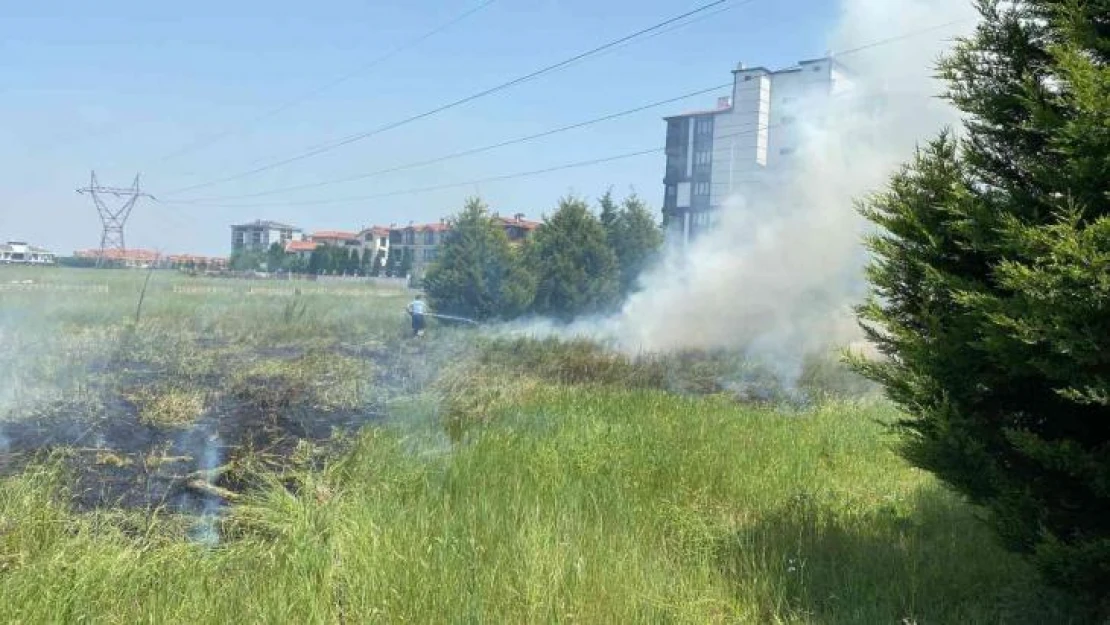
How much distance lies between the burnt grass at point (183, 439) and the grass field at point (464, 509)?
0.13 feet

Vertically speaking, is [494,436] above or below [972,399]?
below

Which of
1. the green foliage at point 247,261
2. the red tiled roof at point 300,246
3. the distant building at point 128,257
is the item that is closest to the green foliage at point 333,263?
the green foliage at point 247,261

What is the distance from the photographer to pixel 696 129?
53.0 meters

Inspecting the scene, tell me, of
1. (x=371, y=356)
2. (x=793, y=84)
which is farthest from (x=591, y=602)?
(x=793, y=84)

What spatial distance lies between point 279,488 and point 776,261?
14.7 metres

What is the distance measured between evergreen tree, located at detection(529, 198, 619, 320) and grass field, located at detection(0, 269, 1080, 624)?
489 inches

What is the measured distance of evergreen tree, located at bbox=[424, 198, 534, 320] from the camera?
2369cm

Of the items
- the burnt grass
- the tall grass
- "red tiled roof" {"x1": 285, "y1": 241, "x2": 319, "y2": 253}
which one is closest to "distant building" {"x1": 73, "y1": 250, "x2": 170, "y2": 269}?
"red tiled roof" {"x1": 285, "y1": 241, "x2": 319, "y2": 253}

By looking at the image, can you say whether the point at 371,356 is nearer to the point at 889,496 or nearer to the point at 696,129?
the point at 889,496

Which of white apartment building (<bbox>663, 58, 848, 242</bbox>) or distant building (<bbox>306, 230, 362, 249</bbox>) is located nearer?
white apartment building (<bbox>663, 58, 848, 242</bbox>)

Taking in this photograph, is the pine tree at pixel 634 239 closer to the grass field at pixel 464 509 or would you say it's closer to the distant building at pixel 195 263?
the grass field at pixel 464 509

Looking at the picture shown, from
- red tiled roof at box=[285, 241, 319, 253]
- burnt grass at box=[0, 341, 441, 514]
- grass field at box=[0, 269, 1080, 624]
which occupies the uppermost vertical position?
red tiled roof at box=[285, 241, 319, 253]

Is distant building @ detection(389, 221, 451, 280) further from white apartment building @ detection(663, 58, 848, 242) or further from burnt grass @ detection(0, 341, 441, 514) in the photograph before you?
burnt grass @ detection(0, 341, 441, 514)

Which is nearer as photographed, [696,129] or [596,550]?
[596,550]
